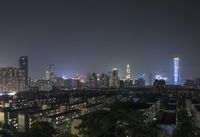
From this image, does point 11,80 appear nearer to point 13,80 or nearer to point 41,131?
point 13,80

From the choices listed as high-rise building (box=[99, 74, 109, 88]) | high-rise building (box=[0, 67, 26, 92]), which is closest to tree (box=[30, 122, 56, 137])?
high-rise building (box=[0, 67, 26, 92])

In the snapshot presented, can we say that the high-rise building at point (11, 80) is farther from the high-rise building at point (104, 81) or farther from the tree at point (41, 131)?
the tree at point (41, 131)

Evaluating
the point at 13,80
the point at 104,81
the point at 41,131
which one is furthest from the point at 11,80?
the point at 41,131

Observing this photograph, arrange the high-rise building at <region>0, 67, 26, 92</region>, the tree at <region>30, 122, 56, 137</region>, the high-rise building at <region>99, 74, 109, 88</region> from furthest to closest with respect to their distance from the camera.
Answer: the high-rise building at <region>99, 74, 109, 88</region>
the high-rise building at <region>0, 67, 26, 92</region>
the tree at <region>30, 122, 56, 137</region>

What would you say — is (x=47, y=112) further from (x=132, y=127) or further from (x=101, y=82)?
(x=101, y=82)

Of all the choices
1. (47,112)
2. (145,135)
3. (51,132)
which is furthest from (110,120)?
(47,112)

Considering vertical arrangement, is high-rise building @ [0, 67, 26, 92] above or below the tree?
above

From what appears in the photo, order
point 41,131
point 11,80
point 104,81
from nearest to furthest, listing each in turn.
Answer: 1. point 41,131
2. point 11,80
3. point 104,81

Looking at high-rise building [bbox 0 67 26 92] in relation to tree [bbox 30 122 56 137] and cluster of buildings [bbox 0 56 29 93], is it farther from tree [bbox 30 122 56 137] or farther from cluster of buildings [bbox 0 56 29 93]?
tree [bbox 30 122 56 137]

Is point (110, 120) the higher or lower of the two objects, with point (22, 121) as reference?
higher
